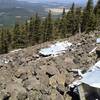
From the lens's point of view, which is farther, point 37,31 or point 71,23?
point 71,23

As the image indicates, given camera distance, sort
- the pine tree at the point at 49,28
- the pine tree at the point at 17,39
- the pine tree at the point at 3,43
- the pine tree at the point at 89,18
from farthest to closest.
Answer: the pine tree at the point at 49,28, the pine tree at the point at 17,39, the pine tree at the point at 3,43, the pine tree at the point at 89,18

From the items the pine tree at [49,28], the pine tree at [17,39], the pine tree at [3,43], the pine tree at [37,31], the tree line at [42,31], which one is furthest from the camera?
the pine tree at [37,31]

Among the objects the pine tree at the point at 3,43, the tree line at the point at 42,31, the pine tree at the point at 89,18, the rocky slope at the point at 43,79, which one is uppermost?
the rocky slope at the point at 43,79

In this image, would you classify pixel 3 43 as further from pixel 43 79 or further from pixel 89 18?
pixel 43 79

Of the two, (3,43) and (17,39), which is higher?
(17,39)

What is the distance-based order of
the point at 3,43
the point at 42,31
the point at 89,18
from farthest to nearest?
1. the point at 42,31
2. the point at 3,43
3. the point at 89,18

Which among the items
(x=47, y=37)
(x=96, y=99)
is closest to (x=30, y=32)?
(x=47, y=37)

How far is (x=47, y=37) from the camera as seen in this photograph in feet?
259

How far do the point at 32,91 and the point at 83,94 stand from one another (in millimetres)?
2826

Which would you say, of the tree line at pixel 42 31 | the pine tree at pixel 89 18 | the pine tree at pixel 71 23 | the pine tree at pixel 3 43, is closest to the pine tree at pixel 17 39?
the tree line at pixel 42 31

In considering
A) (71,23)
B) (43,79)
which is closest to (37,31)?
(71,23)

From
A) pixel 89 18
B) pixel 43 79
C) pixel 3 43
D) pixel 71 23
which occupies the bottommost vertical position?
pixel 3 43

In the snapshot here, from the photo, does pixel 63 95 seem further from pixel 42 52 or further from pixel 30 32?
pixel 30 32

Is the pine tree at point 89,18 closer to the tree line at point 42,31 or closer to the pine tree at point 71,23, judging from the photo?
the tree line at point 42,31
